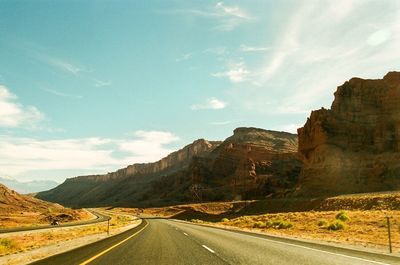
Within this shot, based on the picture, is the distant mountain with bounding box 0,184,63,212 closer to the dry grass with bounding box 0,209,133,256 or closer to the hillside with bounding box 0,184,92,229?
the hillside with bounding box 0,184,92,229

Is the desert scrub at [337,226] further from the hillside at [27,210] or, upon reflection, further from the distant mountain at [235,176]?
the distant mountain at [235,176]

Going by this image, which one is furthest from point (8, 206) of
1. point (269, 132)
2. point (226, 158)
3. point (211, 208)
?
point (269, 132)

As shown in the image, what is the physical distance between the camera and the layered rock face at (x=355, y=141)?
77.7 m

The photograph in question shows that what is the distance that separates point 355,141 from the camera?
293 feet

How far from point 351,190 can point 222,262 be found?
7078 cm

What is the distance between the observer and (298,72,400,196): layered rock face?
7769 cm

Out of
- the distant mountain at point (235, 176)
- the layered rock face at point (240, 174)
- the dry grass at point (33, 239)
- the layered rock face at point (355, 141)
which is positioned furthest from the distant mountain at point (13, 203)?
the layered rock face at point (355, 141)

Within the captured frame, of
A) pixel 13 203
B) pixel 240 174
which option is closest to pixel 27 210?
pixel 13 203

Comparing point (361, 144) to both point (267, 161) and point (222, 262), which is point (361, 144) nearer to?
point (267, 161)

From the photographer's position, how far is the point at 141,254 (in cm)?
1404

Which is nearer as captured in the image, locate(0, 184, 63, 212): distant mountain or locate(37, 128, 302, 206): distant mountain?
locate(0, 184, 63, 212): distant mountain

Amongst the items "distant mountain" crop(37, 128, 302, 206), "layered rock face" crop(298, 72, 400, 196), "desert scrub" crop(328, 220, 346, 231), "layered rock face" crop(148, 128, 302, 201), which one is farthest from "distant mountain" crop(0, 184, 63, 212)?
"desert scrub" crop(328, 220, 346, 231)

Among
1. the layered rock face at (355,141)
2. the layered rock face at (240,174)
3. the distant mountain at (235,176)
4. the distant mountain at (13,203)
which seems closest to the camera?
the layered rock face at (355,141)

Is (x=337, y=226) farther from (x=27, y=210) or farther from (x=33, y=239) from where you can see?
(x=27, y=210)
